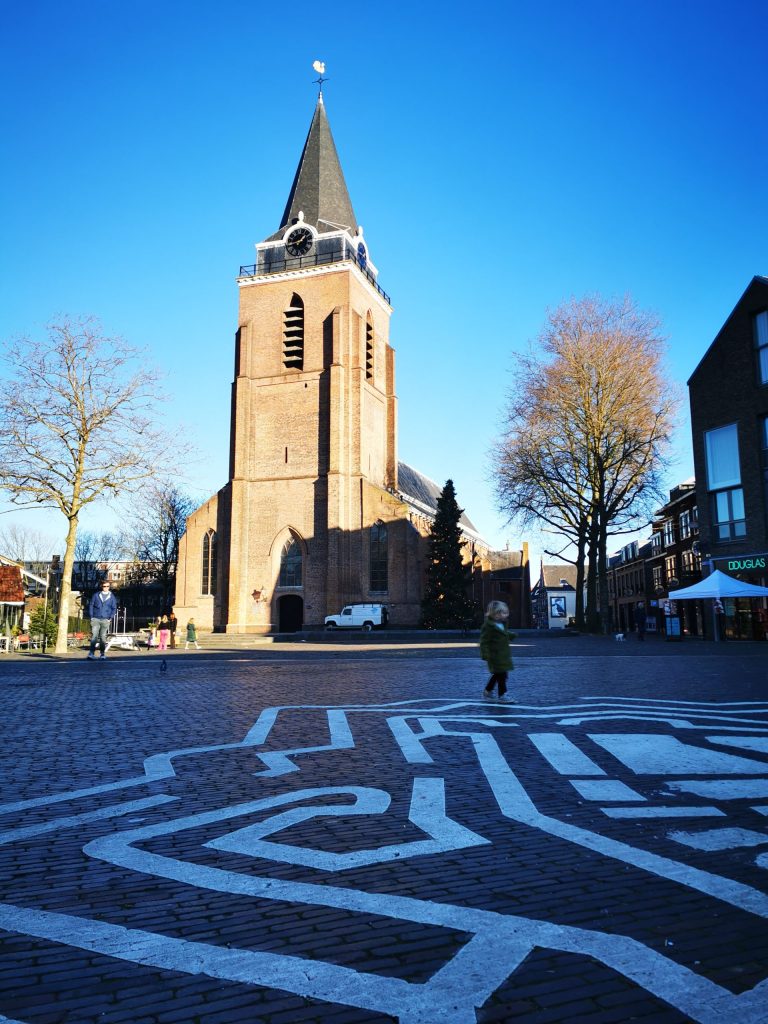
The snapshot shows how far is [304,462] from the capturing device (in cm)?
4172

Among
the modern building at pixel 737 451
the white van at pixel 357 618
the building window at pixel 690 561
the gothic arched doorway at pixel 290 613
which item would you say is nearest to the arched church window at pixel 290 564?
the gothic arched doorway at pixel 290 613

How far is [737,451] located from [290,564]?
23354 millimetres

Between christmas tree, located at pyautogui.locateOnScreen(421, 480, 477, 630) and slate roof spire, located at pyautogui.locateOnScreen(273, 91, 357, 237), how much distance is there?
17803mm

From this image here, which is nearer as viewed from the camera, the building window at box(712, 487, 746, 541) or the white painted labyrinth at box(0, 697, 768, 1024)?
the white painted labyrinth at box(0, 697, 768, 1024)

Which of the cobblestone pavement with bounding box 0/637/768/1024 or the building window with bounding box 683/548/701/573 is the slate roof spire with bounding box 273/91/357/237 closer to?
the building window with bounding box 683/548/701/573

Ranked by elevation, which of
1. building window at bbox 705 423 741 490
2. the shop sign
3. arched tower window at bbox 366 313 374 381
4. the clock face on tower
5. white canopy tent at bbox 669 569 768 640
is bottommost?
white canopy tent at bbox 669 569 768 640

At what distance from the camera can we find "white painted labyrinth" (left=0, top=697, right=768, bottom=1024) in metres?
2.55

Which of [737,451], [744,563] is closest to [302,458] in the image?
[737,451]

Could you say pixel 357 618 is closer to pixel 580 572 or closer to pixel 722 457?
pixel 580 572

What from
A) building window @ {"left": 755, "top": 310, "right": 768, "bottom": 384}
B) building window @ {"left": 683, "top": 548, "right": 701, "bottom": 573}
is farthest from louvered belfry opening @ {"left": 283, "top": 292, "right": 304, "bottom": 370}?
building window @ {"left": 683, "top": 548, "right": 701, "bottom": 573}

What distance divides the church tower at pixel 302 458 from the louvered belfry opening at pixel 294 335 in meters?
0.08

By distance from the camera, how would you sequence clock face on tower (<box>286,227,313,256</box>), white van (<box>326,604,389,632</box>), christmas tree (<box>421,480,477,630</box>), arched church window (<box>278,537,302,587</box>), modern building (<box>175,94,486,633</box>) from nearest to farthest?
white van (<box>326,604,389,632</box>)
christmas tree (<box>421,480,477,630</box>)
modern building (<box>175,94,486,633</box>)
arched church window (<box>278,537,302,587</box>)
clock face on tower (<box>286,227,313,256</box>)

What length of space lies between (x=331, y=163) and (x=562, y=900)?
160 feet

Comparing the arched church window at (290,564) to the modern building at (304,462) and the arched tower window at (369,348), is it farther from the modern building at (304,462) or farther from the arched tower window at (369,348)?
the arched tower window at (369,348)
